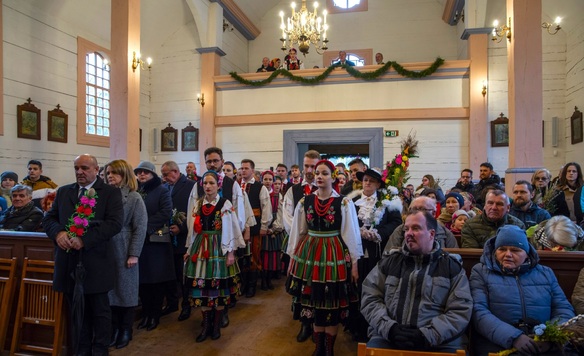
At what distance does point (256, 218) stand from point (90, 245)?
2.42m

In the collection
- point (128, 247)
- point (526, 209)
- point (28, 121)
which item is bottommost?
point (128, 247)

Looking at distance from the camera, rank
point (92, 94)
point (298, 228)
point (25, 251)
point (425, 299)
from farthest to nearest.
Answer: point (92, 94), point (25, 251), point (298, 228), point (425, 299)

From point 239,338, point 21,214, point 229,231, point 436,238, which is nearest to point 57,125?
point 21,214

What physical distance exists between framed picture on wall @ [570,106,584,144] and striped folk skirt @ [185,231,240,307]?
8370 millimetres

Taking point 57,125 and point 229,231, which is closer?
point 229,231

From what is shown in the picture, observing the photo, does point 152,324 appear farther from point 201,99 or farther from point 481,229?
point 201,99

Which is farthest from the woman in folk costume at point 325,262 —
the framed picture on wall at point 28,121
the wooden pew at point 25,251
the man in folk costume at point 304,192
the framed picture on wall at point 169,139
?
the framed picture on wall at point 169,139

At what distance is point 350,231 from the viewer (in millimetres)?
3221

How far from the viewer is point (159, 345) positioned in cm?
359

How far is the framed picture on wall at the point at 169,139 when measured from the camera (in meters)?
11.4

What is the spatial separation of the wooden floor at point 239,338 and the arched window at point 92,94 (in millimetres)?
6273

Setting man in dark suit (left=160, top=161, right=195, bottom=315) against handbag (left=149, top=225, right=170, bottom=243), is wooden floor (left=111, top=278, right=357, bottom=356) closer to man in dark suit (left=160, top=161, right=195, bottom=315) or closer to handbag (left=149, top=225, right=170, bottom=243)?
man in dark suit (left=160, top=161, right=195, bottom=315)

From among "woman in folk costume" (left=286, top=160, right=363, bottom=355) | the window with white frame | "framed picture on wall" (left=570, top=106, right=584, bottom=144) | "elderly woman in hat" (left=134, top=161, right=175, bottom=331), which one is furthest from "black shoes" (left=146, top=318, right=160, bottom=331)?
"framed picture on wall" (left=570, top=106, right=584, bottom=144)

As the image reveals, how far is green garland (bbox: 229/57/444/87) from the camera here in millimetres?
9422
